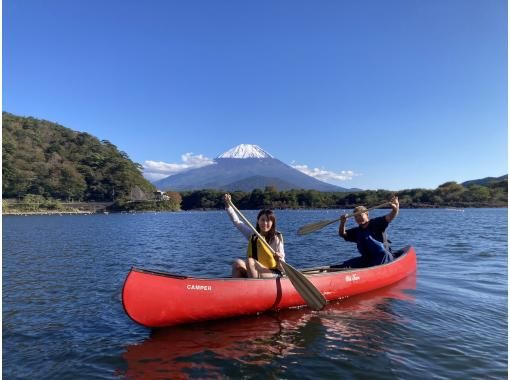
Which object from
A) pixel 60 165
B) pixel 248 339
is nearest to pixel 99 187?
pixel 60 165

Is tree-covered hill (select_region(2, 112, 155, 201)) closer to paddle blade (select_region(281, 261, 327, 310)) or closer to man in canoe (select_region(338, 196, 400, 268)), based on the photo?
man in canoe (select_region(338, 196, 400, 268))

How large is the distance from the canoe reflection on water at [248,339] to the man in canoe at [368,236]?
179cm

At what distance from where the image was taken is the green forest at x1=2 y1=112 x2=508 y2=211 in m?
109

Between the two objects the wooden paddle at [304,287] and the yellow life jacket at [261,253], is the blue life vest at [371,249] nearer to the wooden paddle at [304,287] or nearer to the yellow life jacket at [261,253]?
the wooden paddle at [304,287]

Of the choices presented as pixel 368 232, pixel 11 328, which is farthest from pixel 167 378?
pixel 368 232

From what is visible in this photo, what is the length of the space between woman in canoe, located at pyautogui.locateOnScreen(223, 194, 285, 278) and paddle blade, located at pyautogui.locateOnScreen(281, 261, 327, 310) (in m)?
0.32

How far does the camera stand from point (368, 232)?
9.84m

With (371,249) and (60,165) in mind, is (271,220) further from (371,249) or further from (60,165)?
(60,165)

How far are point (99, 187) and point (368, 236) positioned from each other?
12597 cm

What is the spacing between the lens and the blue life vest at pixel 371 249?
32.7 ft

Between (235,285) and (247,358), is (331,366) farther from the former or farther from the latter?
(235,285)

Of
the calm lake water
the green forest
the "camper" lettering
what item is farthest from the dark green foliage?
the "camper" lettering

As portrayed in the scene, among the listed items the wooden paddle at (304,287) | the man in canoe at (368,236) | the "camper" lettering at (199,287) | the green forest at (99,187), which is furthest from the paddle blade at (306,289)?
the green forest at (99,187)

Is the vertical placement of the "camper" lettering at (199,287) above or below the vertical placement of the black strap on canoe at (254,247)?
below
